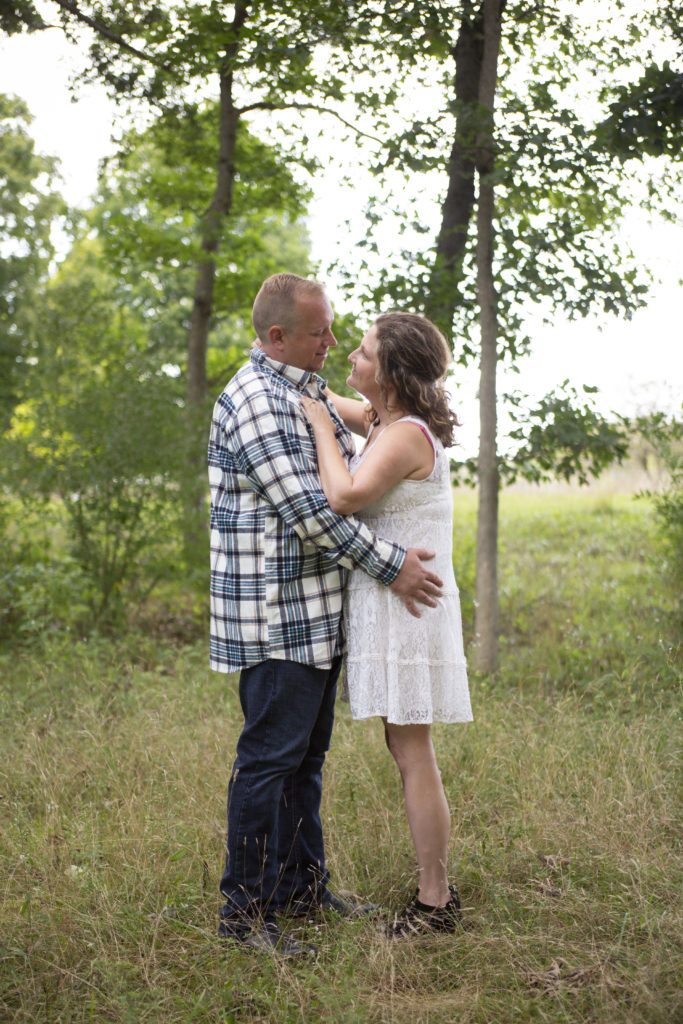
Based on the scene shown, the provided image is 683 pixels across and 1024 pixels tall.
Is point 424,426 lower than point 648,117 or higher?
lower

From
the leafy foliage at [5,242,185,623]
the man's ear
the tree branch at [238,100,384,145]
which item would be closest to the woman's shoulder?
the man's ear

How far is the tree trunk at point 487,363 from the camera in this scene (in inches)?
217

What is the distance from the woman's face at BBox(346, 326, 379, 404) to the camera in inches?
123

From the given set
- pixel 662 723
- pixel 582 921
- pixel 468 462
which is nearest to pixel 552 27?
pixel 468 462

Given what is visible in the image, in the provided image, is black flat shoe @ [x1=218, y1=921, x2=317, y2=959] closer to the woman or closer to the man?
the man

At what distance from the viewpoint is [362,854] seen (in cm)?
364

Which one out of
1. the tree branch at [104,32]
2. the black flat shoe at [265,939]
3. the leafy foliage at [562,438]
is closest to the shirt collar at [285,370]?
the black flat shoe at [265,939]

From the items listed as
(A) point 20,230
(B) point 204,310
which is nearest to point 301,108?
(B) point 204,310

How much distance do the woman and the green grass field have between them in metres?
0.33

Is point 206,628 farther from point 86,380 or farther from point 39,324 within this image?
point 39,324

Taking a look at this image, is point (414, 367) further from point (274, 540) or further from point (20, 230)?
point (20, 230)

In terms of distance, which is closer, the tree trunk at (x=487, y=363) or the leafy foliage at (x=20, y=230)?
the tree trunk at (x=487, y=363)

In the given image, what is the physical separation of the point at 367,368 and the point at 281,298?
38 cm

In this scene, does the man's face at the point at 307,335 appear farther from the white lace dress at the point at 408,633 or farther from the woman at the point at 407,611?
the white lace dress at the point at 408,633
